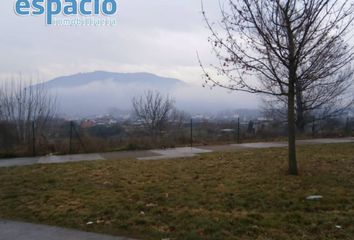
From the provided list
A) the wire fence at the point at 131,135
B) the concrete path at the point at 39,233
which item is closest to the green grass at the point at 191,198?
the concrete path at the point at 39,233

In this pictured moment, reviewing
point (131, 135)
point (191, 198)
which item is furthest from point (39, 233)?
point (131, 135)

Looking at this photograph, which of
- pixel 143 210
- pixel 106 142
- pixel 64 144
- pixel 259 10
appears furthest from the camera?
pixel 106 142

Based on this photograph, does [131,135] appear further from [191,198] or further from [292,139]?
[191,198]

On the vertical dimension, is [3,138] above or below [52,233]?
above

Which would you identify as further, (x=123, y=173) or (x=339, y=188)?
(x=123, y=173)

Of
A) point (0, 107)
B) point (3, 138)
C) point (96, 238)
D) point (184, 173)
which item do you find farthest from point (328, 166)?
point (0, 107)

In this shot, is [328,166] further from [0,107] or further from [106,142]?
[0,107]

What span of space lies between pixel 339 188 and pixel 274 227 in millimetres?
2845

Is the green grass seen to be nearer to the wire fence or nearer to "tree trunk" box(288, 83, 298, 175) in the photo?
"tree trunk" box(288, 83, 298, 175)

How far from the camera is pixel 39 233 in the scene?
18.5 ft

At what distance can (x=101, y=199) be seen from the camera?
24.3ft

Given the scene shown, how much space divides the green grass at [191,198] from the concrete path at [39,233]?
23 centimetres

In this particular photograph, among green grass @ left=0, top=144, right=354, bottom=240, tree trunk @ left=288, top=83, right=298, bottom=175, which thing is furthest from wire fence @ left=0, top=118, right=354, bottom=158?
tree trunk @ left=288, top=83, right=298, bottom=175

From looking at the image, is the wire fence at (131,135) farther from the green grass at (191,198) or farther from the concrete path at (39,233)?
the concrete path at (39,233)
